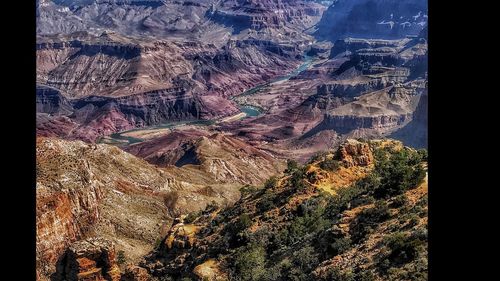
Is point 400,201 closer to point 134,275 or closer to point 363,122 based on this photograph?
point 134,275

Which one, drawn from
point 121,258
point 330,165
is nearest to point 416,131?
point 330,165

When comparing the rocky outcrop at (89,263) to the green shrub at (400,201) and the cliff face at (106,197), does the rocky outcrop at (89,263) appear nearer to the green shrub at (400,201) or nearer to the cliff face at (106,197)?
the cliff face at (106,197)

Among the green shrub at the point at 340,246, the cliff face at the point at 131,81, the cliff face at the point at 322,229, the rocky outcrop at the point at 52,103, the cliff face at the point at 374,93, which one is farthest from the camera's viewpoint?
the rocky outcrop at the point at 52,103

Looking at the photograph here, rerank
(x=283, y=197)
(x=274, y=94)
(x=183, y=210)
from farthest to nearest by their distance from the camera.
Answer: (x=274, y=94) → (x=183, y=210) → (x=283, y=197)

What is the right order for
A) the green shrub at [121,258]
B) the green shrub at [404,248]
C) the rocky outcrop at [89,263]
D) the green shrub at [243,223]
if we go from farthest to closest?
the green shrub at [121,258] < the green shrub at [243,223] < the rocky outcrop at [89,263] < the green shrub at [404,248]

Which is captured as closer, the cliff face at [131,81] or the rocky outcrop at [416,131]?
the rocky outcrop at [416,131]

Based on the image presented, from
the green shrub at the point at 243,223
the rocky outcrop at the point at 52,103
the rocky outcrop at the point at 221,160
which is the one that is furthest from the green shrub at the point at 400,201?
the rocky outcrop at the point at 52,103

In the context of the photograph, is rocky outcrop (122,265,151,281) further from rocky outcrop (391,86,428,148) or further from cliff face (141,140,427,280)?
rocky outcrop (391,86,428,148)
